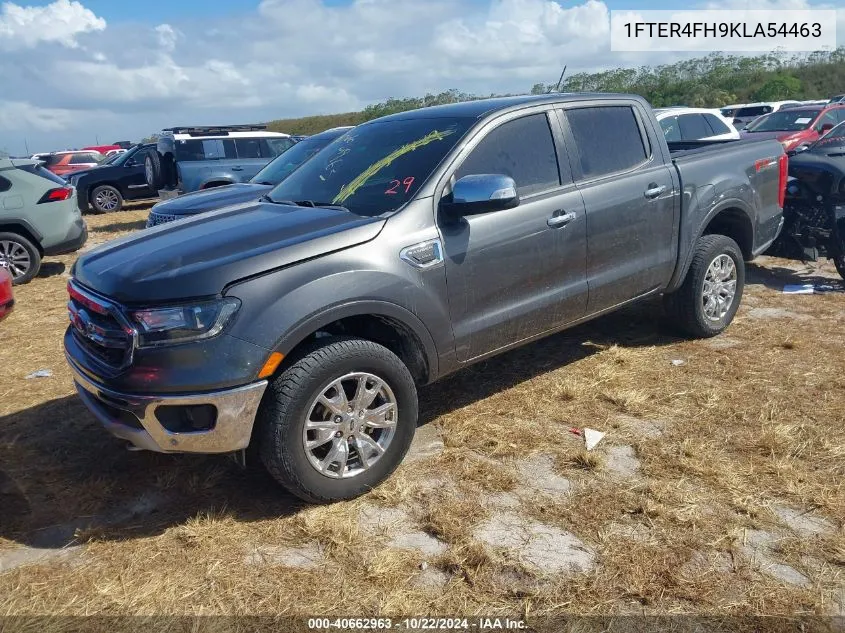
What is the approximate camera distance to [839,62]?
46.4 metres

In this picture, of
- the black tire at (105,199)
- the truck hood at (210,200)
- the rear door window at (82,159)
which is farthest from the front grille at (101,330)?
the rear door window at (82,159)

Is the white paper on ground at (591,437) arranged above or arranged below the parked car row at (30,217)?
below

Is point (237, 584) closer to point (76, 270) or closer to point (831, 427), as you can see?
point (76, 270)

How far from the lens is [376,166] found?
4.12 meters

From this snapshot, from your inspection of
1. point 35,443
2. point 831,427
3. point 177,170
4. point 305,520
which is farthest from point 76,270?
point 177,170

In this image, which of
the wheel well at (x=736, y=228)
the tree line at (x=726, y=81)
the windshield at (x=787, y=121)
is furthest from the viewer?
the tree line at (x=726, y=81)

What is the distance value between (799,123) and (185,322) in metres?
16.3

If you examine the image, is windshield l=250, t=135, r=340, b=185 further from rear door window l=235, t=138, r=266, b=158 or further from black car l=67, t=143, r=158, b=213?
black car l=67, t=143, r=158, b=213

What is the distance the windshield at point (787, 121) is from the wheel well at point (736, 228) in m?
11.5

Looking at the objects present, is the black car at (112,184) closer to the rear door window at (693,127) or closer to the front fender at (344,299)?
the rear door window at (693,127)

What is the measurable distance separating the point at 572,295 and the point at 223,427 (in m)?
2.30

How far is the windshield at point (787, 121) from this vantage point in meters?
15.5

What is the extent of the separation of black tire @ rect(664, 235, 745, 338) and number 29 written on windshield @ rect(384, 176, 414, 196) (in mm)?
2536

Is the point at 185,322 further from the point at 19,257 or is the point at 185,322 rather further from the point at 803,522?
the point at 19,257
